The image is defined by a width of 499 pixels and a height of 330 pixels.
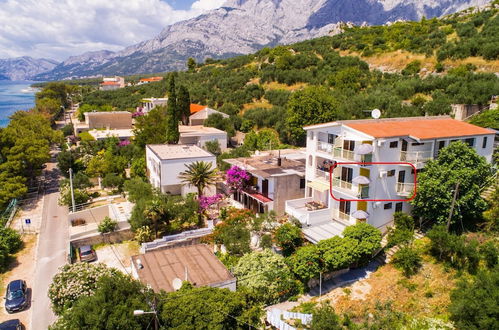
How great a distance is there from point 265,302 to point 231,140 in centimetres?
3770

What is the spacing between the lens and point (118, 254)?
89.0 ft

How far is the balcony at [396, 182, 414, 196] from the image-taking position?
866 inches

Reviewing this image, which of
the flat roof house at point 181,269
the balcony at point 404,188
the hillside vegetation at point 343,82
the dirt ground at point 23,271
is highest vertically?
the hillside vegetation at point 343,82

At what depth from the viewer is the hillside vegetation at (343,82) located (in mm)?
42281

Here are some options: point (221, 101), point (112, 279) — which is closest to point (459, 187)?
point (112, 279)

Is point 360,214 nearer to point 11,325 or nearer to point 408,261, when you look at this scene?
point 408,261

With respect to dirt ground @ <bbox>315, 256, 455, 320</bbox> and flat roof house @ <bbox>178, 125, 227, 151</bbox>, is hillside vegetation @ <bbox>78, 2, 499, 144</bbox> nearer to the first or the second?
flat roof house @ <bbox>178, 125, 227, 151</bbox>

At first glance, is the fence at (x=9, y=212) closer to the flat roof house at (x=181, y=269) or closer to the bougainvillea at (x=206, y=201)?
the bougainvillea at (x=206, y=201)

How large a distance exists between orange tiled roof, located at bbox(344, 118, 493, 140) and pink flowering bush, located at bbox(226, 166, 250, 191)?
10.2m

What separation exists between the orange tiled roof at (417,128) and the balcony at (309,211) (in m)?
6.10

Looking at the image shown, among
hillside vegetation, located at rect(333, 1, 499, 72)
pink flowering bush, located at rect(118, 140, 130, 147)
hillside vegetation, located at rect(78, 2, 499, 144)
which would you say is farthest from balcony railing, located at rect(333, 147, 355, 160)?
pink flowering bush, located at rect(118, 140, 130, 147)

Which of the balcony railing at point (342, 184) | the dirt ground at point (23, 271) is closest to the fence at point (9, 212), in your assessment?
the dirt ground at point (23, 271)

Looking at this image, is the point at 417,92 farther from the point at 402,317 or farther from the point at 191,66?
the point at 191,66

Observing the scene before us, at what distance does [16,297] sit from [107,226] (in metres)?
8.48
